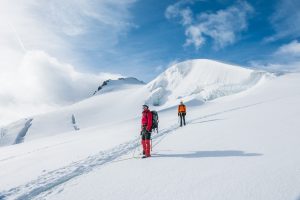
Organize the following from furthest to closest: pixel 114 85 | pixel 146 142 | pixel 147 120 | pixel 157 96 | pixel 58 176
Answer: pixel 114 85 < pixel 157 96 < pixel 147 120 < pixel 146 142 < pixel 58 176

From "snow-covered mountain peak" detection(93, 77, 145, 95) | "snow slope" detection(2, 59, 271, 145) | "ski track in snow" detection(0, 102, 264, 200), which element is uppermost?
"snow-covered mountain peak" detection(93, 77, 145, 95)

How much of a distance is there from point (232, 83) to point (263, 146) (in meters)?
53.8

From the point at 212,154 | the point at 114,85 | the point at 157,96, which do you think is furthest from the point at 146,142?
the point at 114,85

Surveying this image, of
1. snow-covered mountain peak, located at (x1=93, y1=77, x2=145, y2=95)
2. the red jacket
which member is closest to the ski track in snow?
the red jacket

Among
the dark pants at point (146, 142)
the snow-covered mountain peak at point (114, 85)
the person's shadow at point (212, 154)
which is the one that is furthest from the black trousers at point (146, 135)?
the snow-covered mountain peak at point (114, 85)

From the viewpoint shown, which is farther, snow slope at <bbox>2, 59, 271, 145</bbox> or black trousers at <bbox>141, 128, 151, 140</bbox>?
snow slope at <bbox>2, 59, 271, 145</bbox>

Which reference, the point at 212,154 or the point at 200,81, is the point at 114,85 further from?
the point at 212,154

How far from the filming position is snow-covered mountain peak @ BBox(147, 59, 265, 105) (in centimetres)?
5850

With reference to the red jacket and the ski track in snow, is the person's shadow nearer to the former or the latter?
the red jacket

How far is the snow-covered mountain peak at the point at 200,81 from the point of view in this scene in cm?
5850

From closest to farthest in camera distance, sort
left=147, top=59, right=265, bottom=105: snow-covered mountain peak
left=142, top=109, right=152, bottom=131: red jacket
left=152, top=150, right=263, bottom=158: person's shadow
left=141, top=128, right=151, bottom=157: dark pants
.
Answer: left=152, top=150, right=263, bottom=158: person's shadow < left=141, top=128, right=151, bottom=157: dark pants < left=142, top=109, right=152, bottom=131: red jacket < left=147, top=59, right=265, bottom=105: snow-covered mountain peak

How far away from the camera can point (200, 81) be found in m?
71.9

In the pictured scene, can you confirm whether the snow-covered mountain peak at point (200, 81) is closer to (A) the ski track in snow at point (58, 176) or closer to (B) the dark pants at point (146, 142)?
(A) the ski track in snow at point (58, 176)

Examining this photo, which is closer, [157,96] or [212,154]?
[212,154]
